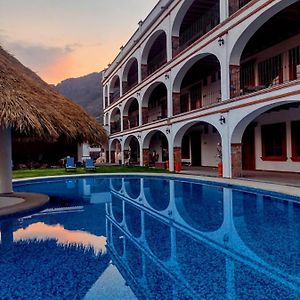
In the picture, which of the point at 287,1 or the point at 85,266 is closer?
the point at 85,266

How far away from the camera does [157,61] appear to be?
24.2m

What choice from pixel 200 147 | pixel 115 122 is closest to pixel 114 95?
pixel 115 122

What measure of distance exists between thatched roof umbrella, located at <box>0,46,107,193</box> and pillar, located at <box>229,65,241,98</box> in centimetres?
621

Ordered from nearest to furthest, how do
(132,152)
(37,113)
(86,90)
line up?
(37,113), (132,152), (86,90)

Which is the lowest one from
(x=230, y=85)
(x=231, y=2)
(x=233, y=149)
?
(x=233, y=149)

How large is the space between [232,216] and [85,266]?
4.18 meters

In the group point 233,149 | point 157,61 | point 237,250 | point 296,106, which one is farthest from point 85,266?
point 157,61

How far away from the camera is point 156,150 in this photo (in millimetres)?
27766

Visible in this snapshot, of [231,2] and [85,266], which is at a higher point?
[231,2]

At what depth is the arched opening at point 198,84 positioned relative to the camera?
17.2 meters

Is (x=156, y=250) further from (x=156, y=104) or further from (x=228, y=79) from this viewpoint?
(x=156, y=104)

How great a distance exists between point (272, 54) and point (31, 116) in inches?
464

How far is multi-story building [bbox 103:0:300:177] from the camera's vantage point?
11.8 metres

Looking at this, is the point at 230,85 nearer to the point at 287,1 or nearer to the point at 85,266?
the point at 287,1
